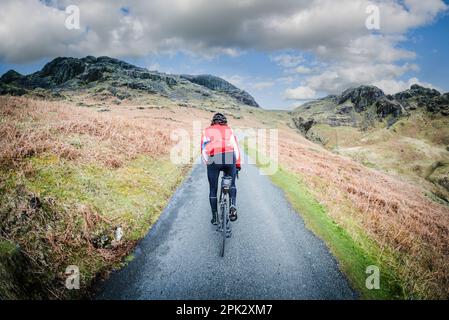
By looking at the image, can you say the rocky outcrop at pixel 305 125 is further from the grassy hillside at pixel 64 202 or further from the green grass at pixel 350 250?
the grassy hillside at pixel 64 202

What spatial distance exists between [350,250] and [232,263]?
3.21 m

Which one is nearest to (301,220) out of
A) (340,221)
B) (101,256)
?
(340,221)

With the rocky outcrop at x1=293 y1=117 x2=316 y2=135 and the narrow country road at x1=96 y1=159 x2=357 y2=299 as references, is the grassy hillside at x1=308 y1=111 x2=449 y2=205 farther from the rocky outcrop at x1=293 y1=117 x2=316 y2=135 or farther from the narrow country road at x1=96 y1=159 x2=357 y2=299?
the narrow country road at x1=96 y1=159 x2=357 y2=299

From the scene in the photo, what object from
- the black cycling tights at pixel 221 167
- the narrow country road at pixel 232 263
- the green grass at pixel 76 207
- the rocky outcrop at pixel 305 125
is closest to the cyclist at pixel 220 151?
the black cycling tights at pixel 221 167

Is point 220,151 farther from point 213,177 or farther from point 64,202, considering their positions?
point 64,202

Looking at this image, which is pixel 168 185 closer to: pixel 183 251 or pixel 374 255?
pixel 183 251

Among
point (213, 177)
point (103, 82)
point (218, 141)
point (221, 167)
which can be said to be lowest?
point (213, 177)

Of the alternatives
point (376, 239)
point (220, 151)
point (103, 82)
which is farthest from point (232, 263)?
point (103, 82)

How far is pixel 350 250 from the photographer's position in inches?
257

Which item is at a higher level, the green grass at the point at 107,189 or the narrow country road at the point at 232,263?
the green grass at the point at 107,189

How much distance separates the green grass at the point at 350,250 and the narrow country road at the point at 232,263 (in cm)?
25

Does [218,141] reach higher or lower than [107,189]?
higher

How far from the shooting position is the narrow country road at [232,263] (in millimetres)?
4695
